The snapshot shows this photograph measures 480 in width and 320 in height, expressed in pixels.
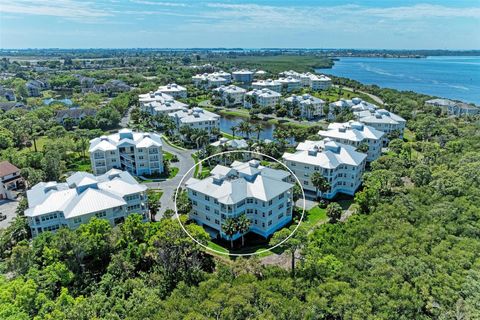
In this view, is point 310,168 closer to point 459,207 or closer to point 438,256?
point 459,207

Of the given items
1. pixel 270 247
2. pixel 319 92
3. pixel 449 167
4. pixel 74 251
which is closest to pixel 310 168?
pixel 270 247

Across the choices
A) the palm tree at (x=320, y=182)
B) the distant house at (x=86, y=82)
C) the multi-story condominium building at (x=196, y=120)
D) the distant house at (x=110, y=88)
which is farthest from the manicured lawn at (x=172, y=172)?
the distant house at (x=86, y=82)

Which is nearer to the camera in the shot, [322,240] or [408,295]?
[408,295]

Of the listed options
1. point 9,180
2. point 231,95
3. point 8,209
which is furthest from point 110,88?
point 8,209

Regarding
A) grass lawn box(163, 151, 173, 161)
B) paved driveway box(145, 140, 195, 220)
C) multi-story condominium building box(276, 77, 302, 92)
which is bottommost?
paved driveway box(145, 140, 195, 220)

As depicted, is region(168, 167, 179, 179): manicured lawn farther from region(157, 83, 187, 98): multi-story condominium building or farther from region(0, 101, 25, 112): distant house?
region(157, 83, 187, 98): multi-story condominium building

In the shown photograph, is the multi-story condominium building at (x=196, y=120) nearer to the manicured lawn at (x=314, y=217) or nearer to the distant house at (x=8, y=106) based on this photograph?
the manicured lawn at (x=314, y=217)

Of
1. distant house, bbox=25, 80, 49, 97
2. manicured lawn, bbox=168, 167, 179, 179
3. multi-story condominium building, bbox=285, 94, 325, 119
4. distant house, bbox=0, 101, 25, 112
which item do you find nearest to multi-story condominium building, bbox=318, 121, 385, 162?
manicured lawn, bbox=168, 167, 179, 179
